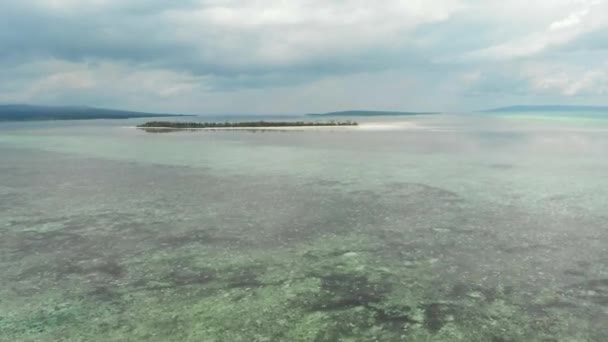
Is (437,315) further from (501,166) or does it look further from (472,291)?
(501,166)

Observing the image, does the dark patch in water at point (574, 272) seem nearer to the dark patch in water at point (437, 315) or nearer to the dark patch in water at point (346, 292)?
the dark patch in water at point (437, 315)

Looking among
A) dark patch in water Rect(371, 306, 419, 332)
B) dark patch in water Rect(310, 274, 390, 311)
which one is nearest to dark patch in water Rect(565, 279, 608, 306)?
dark patch in water Rect(371, 306, 419, 332)

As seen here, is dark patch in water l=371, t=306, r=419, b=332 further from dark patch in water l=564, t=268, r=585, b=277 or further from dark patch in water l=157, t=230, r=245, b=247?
dark patch in water l=157, t=230, r=245, b=247

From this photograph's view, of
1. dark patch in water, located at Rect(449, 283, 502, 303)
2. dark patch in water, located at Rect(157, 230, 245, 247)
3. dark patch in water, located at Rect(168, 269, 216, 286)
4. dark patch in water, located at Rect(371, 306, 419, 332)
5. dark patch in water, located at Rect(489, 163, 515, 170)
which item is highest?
dark patch in water, located at Rect(489, 163, 515, 170)

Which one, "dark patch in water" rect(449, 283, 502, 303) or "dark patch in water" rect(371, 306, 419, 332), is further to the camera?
"dark patch in water" rect(449, 283, 502, 303)

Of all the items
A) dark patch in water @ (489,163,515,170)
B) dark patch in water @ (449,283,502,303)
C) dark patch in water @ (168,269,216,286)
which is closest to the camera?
dark patch in water @ (449,283,502,303)

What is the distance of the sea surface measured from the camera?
815 centimetres

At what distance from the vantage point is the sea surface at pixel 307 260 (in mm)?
8148

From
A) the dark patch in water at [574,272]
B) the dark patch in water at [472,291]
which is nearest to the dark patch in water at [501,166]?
the dark patch in water at [574,272]

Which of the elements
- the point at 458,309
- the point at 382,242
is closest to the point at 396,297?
the point at 458,309

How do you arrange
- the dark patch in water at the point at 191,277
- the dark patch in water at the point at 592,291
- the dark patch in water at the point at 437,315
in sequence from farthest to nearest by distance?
the dark patch in water at the point at 191,277 < the dark patch in water at the point at 592,291 < the dark patch in water at the point at 437,315

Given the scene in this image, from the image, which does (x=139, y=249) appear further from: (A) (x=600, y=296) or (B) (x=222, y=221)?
(A) (x=600, y=296)

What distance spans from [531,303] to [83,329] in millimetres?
8461

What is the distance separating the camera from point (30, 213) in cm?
1741
